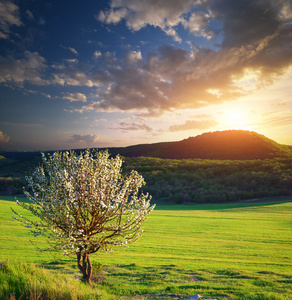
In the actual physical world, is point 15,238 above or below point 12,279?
below

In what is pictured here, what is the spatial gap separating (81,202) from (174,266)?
37.4ft

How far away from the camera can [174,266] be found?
57.1 ft

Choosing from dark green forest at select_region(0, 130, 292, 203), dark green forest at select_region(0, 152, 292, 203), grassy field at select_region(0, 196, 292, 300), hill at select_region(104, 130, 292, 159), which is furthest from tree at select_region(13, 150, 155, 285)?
hill at select_region(104, 130, 292, 159)

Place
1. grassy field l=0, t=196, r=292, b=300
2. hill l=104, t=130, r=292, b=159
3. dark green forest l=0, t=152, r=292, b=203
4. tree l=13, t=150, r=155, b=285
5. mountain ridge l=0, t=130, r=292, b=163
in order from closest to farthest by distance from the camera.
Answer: tree l=13, t=150, r=155, b=285 < grassy field l=0, t=196, r=292, b=300 < dark green forest l=0, t=152, r=292, b=203 < mountain ridge l=0, t=130, r=292, b=163 < hill l=104, t=130, r=292, b=159

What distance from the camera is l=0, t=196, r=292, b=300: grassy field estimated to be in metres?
10.4

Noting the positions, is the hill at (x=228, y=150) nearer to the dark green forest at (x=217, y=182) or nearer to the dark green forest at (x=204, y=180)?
the dark green forest at (x=204, y=180)

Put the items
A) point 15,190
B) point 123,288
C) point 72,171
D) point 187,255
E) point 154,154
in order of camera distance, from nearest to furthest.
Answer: point 72,171, point 123,288, point 187,255, point 15,190, point 154,154

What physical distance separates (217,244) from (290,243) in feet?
25.7

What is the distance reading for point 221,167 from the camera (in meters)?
110

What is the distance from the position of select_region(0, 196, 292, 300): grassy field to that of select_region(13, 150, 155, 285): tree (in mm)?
1790

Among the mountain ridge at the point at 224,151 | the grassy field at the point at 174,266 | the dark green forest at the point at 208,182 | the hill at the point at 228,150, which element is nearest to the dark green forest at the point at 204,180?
the dark green forest at the point at 208,182

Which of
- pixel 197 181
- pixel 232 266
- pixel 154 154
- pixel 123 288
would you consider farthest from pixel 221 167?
pixel 123 288

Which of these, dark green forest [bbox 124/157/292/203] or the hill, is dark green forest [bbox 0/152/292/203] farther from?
the hill

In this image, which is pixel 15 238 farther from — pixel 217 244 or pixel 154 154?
pixel 154 154
